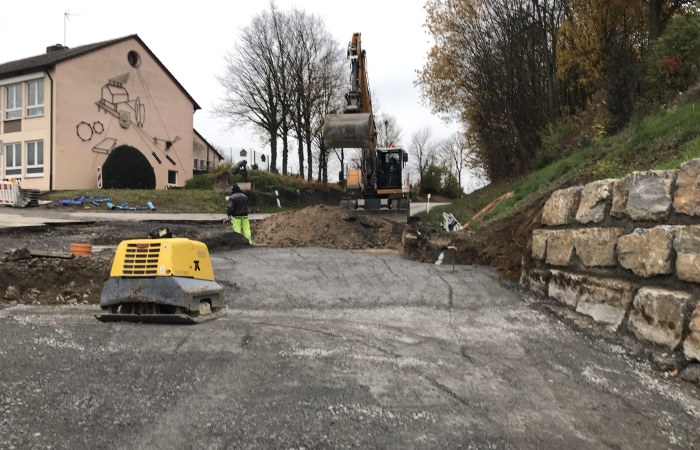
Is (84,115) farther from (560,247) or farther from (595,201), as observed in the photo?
(595,201)

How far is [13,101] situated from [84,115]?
5168 millimetres

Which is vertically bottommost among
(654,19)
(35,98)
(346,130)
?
(346,130)

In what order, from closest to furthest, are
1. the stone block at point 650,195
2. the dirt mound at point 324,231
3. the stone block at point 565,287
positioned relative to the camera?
Answer: the stone block at point 650,195, the stone block at point 565,287, the dirt mound at point 324,231

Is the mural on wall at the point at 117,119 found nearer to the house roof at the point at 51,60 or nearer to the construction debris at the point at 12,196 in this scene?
the house roof at the point at 51,60

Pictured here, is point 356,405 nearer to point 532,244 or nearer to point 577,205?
point 577,205

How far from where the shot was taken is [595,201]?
6250 mm

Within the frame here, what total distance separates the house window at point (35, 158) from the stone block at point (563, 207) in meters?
32.5

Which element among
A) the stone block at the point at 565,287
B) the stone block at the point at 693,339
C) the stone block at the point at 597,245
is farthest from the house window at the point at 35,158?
the stone block at the point at 693,339

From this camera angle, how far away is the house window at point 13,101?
33625mm

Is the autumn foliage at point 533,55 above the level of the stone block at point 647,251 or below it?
above

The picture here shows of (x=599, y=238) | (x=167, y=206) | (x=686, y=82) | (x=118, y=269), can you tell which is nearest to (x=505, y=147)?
(x=686, y=82)

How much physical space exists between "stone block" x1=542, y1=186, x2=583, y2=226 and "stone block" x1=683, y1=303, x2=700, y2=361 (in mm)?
2571

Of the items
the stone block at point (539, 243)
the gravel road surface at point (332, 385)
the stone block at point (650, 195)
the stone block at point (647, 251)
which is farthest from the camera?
the stone block at point (539, 243)

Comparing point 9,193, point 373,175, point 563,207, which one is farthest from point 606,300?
point 9,193
